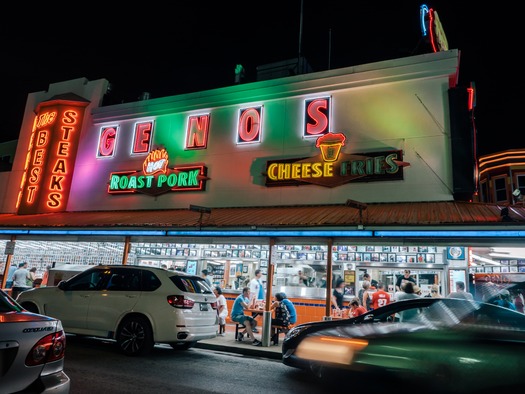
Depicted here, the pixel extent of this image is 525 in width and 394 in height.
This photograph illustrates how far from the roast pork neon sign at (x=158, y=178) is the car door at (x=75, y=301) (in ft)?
22.3

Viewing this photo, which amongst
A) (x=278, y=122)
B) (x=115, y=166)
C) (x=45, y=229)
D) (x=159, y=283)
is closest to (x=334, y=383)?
(x=159, y=283)

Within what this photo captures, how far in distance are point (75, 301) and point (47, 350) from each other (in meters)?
5.52

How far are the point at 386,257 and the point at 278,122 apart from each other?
6140 mm

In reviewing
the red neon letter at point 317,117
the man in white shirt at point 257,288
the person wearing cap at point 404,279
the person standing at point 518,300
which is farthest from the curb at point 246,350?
the red neon letter at point 317,117

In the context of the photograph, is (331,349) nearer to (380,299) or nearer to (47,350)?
(47,350)

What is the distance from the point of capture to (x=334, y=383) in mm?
4875

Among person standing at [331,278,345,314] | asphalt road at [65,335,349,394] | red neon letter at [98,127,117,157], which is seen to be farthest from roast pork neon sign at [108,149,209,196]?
asphalt road at [65,335,349,394]

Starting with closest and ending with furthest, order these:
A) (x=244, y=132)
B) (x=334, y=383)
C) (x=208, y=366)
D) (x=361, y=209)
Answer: (x=334, y=383), (x=208, y=366), (x=361, y=209), (x=244, y=132)

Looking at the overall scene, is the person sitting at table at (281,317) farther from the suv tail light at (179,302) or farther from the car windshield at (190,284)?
the suv tail light at (179,302)

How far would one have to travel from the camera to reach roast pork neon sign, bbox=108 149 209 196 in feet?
49.9

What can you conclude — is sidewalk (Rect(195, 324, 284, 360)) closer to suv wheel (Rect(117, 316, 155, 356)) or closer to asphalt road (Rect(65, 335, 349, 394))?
asphalt road (Rect(65, 335, 349, 394))

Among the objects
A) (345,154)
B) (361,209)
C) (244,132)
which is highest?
(244,132)

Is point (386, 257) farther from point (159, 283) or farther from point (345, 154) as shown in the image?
point (159, 283)

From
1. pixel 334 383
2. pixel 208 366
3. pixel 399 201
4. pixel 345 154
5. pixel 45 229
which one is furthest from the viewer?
pixel 45 229
